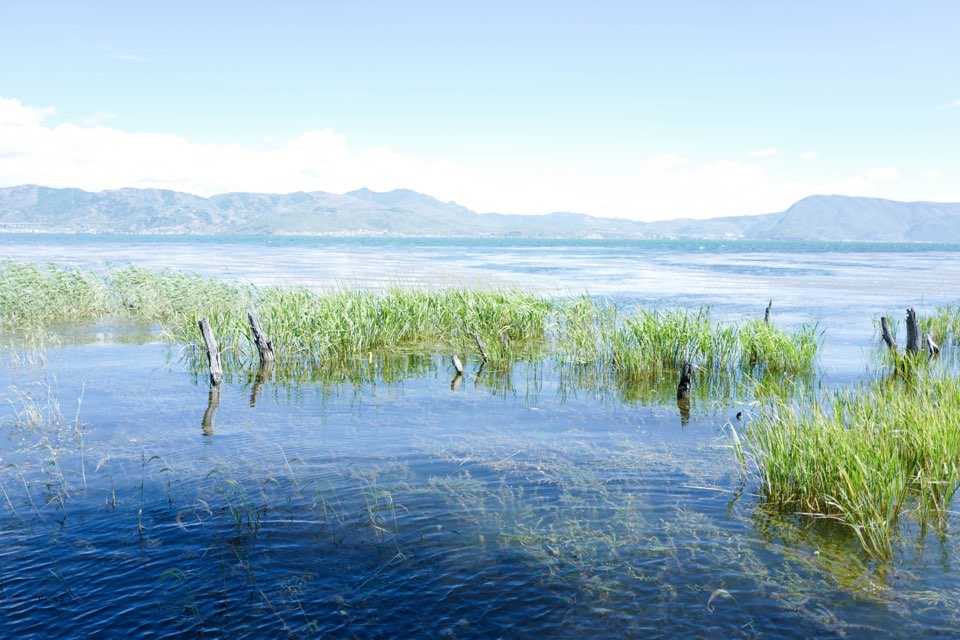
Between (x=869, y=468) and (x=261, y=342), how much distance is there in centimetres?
1609

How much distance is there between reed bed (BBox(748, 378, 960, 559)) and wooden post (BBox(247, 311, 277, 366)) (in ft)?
46.7

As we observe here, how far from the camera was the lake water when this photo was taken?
23.4ft

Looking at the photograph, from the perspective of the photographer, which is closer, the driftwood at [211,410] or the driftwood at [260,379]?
the driftwood at [211,410]

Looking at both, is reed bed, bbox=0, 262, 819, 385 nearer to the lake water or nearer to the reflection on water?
the lake water

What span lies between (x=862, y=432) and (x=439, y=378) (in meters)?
11.9

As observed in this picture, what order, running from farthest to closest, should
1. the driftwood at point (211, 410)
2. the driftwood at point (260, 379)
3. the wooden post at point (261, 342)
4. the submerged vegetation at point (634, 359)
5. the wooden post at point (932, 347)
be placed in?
the wooden post at point (261, 342)
the wooden post at point (932, 347)
the driftwood at point (260, 379)
the driftwood at point (211, 410)
the submerged vegetation at point (634, 359)

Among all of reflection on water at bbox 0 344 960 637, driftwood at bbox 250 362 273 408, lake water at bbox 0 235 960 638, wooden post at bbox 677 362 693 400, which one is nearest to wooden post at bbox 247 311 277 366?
driftwood at bbox 250 362 273 408

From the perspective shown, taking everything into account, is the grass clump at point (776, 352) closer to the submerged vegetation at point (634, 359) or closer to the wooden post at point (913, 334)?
the submerged vegetation at point (634, 359)

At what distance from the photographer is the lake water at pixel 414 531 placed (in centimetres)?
713

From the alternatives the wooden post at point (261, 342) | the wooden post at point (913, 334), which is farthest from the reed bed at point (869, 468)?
the wooden post at point (261, 342)

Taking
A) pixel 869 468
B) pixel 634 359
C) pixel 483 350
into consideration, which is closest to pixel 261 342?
pixel 483 350

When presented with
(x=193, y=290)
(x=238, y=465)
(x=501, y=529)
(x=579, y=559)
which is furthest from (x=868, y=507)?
(x=193, y=290)

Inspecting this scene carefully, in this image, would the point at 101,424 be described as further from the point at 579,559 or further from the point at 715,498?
the point at 715,498

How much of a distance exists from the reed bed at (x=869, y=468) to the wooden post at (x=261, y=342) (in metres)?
14.2
